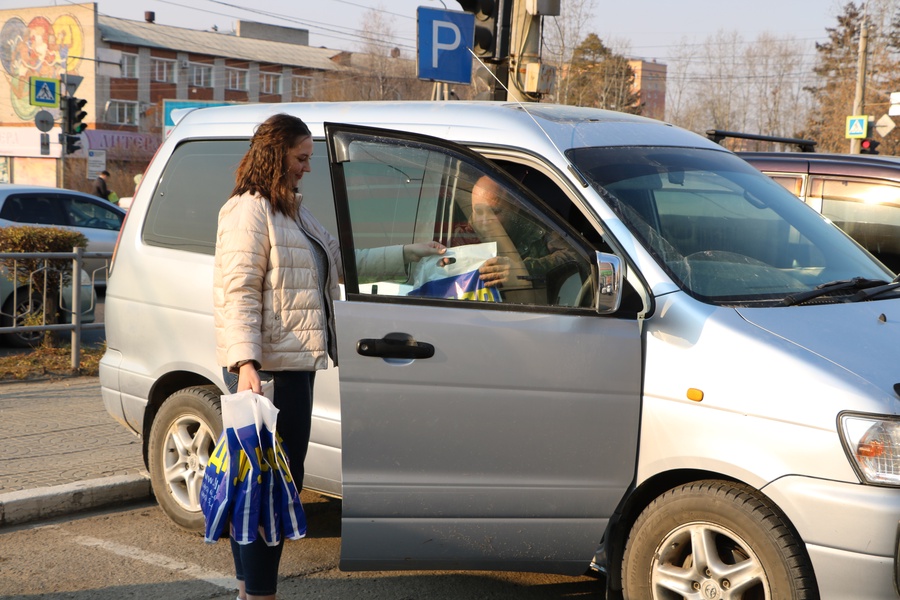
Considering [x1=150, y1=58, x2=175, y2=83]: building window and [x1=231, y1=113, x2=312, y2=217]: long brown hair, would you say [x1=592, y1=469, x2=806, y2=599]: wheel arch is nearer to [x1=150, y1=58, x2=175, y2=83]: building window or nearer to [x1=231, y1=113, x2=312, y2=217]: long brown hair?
[x1=231, y1=113, x2=312, y2=217]: long brown hair

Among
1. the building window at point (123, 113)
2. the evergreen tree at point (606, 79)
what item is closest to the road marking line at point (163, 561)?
the evergreen tree at point (606, 79)

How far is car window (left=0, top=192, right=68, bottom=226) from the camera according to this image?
41.5 feet

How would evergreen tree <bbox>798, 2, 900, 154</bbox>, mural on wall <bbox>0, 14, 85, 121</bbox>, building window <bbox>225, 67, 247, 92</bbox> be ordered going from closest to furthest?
evergreen tree <bbox>798, 2, 900, 154</bbox> → mural on wall <bbox>0, 14, 85, 121</bbox> → building window <bbox>225, 67, 247, 92</bbox>

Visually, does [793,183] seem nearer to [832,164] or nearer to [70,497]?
[832,164]

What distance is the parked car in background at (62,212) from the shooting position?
12.8m

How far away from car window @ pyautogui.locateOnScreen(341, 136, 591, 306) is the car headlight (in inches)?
40.1

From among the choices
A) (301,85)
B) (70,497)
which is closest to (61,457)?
(70,497)

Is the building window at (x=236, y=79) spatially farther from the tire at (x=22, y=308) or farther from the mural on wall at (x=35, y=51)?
the tire at (x=22, y=308)

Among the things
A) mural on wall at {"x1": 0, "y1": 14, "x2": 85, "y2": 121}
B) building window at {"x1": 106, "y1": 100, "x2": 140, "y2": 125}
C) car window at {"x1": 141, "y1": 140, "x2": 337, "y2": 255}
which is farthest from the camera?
building window at {"x1": 106, "y1": 100, "x2": 140, "y2": 125}

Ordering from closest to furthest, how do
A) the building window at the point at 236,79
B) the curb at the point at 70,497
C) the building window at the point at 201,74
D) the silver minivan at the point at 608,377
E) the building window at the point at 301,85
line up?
the silver minivan at the point at 608,377 → the curb at the point at 70,497 → the building window at the point at 201,74 → the building window at the point at 236,79 → the building window at the point at 301,85

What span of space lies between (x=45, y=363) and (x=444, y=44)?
475 cm

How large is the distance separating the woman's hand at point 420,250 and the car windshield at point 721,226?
0.64 meters

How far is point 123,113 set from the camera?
2857 inches

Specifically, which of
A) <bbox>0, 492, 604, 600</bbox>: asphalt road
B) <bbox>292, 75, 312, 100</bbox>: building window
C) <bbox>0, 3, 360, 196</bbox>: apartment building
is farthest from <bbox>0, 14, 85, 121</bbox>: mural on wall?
<bbox>0, 492, 604, 600</bbox>: asphalt road
